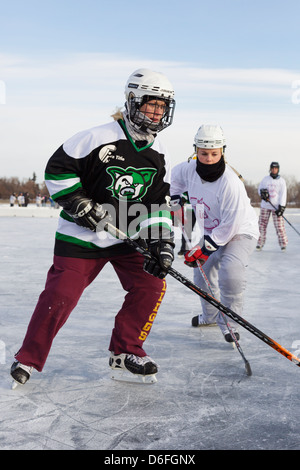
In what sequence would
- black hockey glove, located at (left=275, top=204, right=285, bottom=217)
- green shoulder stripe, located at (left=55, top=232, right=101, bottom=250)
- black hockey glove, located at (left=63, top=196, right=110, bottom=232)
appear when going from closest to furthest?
black hockey glove, located at (left=63, top=196, right=110, bottom=232) → green shoulder stripe, located at (left=55, top=232, right=101, bottom=250) → black hockey glove, located at (left=275, top=204, right=285, bottom=217)

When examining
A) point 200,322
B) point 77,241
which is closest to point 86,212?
point 77,241

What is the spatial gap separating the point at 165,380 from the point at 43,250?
5257 mm

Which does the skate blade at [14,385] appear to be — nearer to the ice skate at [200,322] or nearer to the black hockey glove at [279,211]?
the ice skate at [200,322]

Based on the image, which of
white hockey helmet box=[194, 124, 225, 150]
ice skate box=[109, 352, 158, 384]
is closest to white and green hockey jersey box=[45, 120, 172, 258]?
ice skate box=[109, 352, 158, 384]

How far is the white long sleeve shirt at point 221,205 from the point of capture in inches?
119

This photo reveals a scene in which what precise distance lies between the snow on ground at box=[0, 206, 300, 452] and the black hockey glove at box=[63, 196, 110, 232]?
713mm

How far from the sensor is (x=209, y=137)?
2.93m

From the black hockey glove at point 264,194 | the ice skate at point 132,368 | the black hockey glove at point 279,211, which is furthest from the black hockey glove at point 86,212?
the black hockey glove at point 264,194

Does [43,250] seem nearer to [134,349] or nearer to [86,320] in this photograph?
[86,320]

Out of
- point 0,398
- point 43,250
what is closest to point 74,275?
point 0,398

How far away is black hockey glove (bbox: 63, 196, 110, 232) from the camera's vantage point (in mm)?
2207

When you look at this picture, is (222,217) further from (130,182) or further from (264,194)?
(264,194)

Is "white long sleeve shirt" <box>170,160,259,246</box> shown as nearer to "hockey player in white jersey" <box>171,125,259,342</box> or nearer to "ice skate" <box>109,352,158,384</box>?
"hockey player in white jersey" <box>171,125,259,342</box>

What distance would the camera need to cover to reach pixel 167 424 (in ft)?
6.24
